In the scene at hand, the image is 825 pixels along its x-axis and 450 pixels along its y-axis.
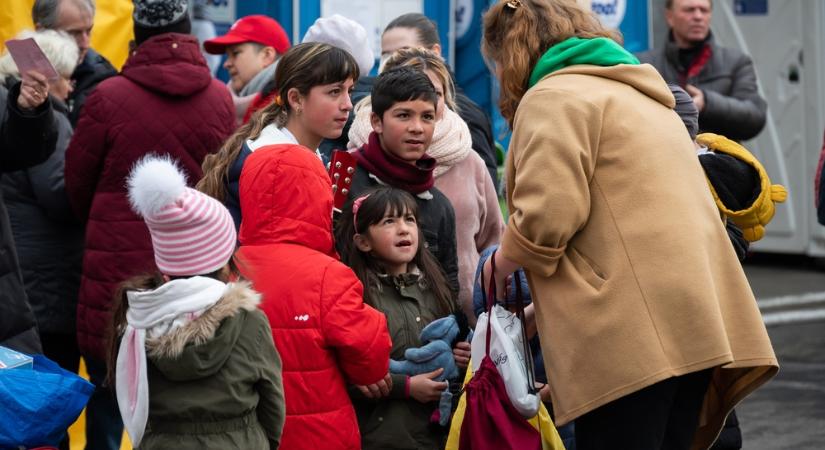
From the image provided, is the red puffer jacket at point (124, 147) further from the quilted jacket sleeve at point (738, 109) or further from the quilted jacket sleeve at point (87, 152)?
the quilted jacket sleeve at point (738, 109)

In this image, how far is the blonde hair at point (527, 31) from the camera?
414 cm

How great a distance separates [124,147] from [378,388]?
5.17 ft

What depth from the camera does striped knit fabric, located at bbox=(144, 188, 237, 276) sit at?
3842mm

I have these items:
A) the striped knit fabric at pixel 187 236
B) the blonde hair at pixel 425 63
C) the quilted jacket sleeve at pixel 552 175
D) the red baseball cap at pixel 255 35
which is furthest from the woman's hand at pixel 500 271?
the red baseball cap at pixel 255 35

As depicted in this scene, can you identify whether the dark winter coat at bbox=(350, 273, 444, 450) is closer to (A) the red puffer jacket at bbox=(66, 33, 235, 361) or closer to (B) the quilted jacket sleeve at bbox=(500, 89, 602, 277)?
(B) the quilted jacket sleeve at bbox=(500, 89, 602, 277)

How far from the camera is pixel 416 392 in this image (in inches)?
187

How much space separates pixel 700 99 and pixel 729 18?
4849 mm

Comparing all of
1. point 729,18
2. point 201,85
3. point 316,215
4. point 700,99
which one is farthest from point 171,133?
point 729,18

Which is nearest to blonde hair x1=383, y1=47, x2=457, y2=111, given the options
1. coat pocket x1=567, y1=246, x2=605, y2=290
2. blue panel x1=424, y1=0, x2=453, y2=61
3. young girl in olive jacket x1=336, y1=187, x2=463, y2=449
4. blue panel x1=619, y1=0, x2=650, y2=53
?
young girl in olive jacket x1=336, y1=187, x2=463, y2=449

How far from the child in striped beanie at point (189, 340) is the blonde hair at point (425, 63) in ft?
6.06

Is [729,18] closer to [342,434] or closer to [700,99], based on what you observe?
[700,99]

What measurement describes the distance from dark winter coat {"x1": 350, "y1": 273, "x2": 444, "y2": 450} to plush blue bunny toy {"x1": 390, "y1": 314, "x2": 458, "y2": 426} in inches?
1.6

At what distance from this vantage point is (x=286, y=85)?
4.99 metres

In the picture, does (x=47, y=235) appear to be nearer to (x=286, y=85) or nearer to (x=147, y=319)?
(x=286, y=85)
